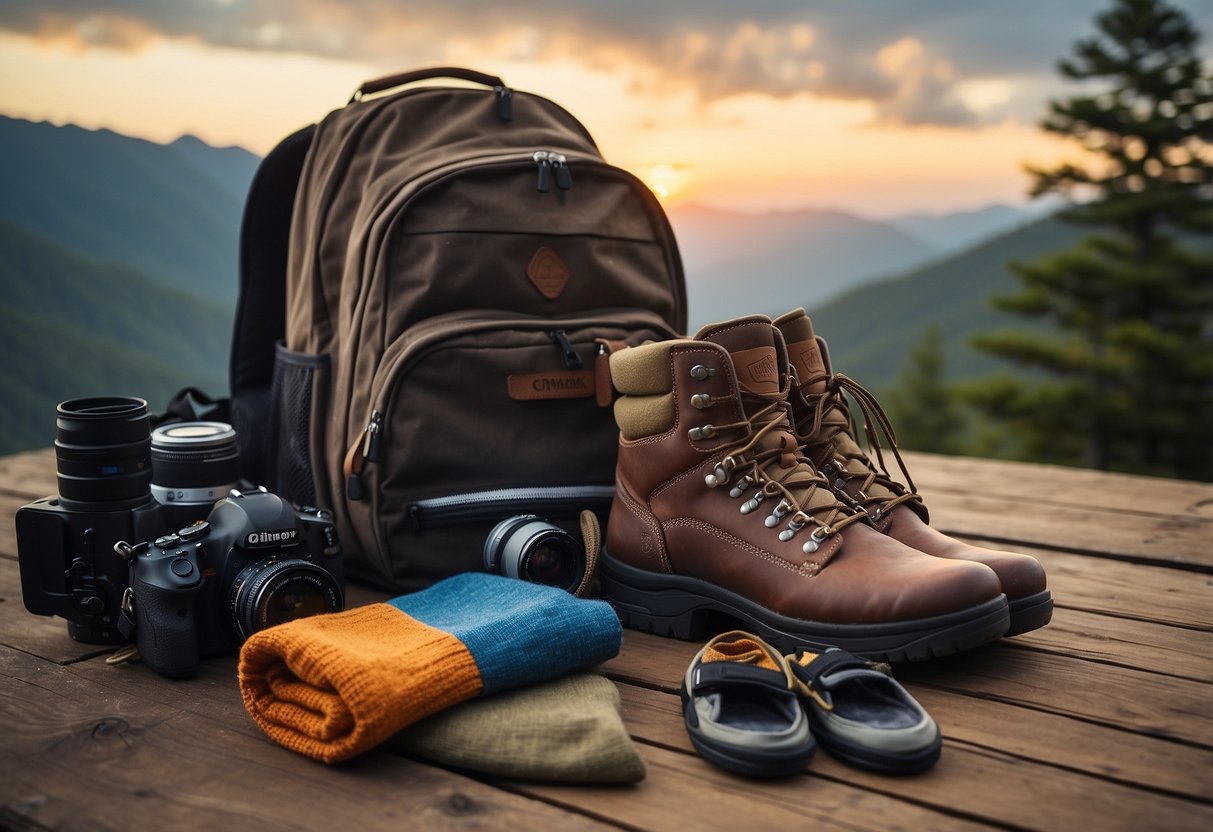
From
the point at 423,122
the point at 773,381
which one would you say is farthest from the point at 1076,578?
the point at 423,122

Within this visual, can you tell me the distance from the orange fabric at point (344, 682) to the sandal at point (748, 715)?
0.74 ft

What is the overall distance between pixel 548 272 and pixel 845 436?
508 millimetres

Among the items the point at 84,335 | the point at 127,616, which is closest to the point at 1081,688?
the point at 127,616

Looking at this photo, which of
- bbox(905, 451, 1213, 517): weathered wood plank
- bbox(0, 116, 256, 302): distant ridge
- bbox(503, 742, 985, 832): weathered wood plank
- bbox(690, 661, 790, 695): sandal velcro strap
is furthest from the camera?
bbox(0, 116, 256, 302): distant ridge

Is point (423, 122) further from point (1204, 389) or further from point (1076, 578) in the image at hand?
point (1204, 389)

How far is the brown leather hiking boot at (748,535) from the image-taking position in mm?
1104

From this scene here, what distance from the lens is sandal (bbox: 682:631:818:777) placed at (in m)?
0.91

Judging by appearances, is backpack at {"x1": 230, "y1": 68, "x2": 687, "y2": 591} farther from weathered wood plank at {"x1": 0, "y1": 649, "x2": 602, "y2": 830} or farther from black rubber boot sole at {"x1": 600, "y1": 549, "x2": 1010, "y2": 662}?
weathered wood plank at {"x1": 0, "y1": 649, "x2": 602, "y2": 830}

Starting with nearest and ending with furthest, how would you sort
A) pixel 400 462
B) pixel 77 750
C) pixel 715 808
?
pixel 715 808
pixel 77 750
pixel 400 462

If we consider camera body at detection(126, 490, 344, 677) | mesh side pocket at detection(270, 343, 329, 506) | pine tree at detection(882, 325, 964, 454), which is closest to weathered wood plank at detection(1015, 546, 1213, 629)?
camera body at detection(126, 490, 344, 677)

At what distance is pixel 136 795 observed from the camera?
898 millimetres

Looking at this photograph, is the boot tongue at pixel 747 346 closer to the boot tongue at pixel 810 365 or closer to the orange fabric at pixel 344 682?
the boot tongue at pixel 810 365

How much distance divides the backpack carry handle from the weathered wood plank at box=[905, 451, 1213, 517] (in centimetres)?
123

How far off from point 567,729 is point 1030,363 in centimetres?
817
